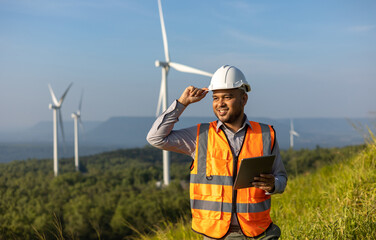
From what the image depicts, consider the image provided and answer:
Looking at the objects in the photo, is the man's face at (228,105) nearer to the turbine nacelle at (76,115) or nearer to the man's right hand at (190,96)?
the man's right hand at (190,96)

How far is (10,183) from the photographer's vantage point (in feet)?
219

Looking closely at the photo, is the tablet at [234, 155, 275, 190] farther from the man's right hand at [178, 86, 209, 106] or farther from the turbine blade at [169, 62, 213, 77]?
the turbine blade at [169, 62, 213, 77]

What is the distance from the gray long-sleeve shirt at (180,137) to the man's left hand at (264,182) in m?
0.14

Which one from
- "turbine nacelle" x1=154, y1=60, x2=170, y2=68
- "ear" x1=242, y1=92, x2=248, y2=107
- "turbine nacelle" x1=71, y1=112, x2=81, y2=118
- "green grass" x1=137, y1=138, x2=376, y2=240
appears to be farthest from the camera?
"turbine nacelle" x1=71, y1=112, x2=81, y2=118

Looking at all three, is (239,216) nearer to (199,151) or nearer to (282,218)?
(199,151)

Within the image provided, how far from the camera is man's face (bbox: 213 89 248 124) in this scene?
13.2 feet

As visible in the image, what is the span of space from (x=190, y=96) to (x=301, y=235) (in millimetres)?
2955

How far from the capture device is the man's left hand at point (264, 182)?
376 centimetres

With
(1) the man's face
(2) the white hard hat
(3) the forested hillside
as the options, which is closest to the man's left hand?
(1) the man's face

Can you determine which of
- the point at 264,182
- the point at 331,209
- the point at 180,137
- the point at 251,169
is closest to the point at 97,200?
the point at 331,209

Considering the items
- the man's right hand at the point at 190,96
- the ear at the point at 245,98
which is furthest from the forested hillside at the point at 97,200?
the man's right hand at the point at 190,96

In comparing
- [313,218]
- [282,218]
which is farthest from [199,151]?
[282,218]

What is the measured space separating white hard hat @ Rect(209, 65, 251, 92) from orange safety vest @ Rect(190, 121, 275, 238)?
526 millimetres

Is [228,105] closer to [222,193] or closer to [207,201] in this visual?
[222,193]
